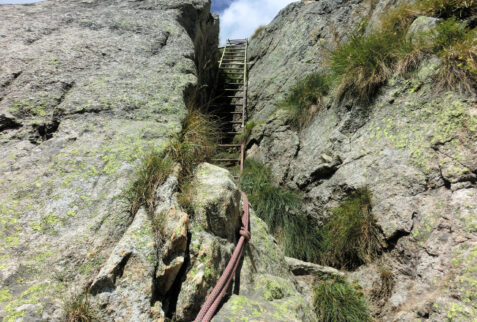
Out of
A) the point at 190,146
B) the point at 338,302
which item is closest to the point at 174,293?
the point at 190,146

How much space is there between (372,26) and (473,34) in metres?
2.16

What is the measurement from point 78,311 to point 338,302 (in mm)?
2463

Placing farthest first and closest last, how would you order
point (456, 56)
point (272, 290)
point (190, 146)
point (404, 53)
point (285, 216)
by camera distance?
point (285, 216), point (404, 53), point (456, 56), point (190, 146), point (272, 290)

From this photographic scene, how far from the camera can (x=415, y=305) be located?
2.34 metres

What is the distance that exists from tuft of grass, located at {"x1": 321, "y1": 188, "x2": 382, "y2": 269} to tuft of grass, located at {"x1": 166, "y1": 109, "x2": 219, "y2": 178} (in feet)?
5.91

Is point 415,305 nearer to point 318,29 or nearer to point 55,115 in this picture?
point 55,115

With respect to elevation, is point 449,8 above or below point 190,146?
above

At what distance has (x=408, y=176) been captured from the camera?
2.91m

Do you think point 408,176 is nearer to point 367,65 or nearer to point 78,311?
point 367,65

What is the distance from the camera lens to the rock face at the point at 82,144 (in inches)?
62.7

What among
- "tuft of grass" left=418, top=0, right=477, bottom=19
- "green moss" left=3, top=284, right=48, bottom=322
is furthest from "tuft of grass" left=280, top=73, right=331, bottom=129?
"green moss" left=3, top=284, right=48, bottom=322

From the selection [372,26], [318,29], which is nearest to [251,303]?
[372,26]

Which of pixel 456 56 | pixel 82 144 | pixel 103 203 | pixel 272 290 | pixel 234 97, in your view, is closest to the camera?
pixel 103 203

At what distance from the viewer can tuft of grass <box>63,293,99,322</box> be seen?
1449 millimetres
